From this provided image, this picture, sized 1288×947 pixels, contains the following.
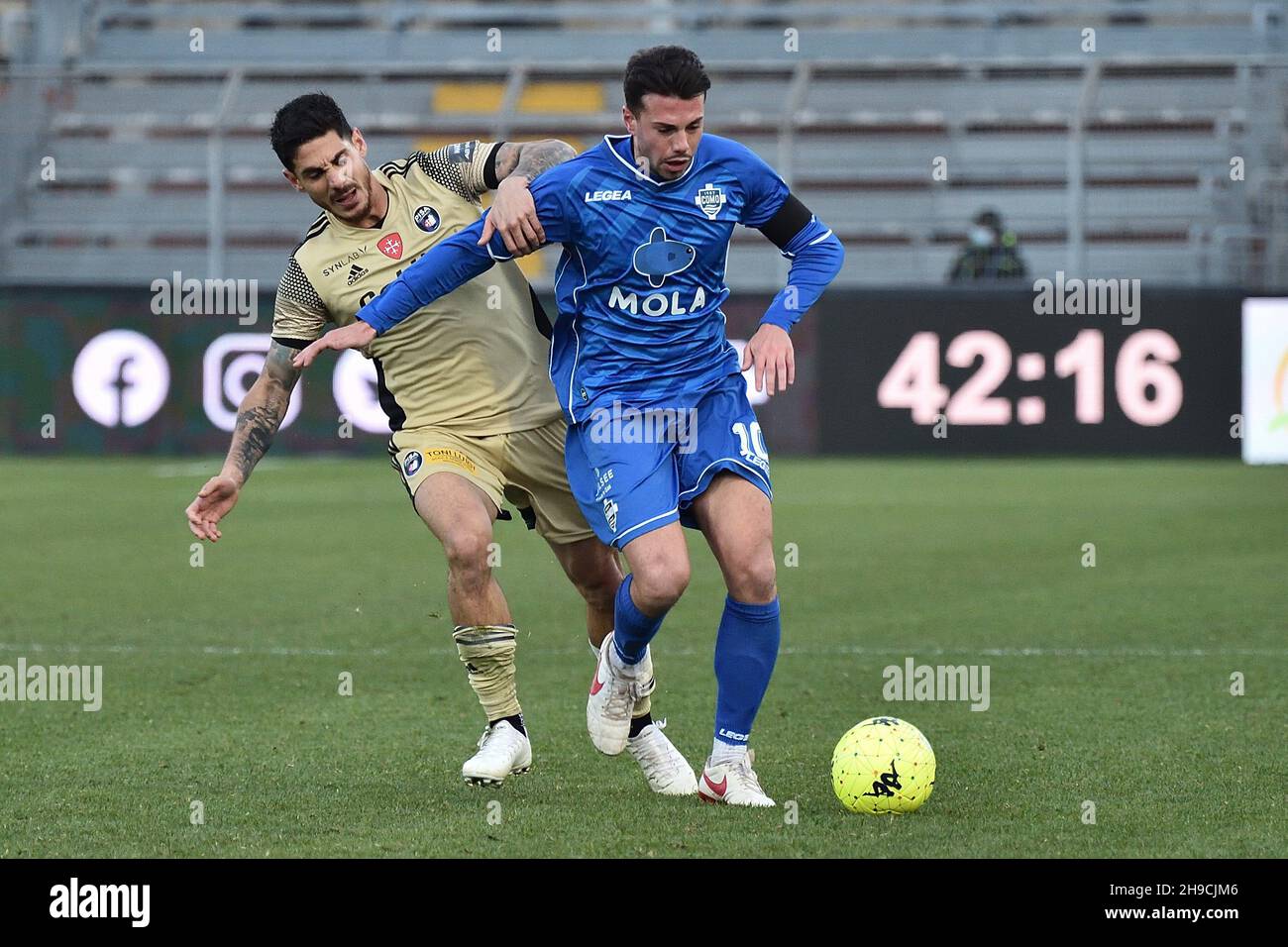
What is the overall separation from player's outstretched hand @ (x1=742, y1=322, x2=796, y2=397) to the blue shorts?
147mm

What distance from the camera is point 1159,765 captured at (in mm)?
5555

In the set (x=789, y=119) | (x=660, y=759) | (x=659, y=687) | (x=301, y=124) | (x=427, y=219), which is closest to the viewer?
(x=660, y=759)

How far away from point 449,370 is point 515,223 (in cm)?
84

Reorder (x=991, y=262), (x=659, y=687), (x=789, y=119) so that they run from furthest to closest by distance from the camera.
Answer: (x=789, y=119) < (x=991, y=262) < (x=659, y=687)

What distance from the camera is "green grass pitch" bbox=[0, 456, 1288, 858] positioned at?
4.80m

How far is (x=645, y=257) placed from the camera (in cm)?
532

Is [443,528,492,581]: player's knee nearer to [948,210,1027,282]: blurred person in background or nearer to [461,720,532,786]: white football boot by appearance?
[461,720,532,786]: white football boot

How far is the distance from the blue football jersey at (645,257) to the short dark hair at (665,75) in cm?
27

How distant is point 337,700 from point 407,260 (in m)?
1.77

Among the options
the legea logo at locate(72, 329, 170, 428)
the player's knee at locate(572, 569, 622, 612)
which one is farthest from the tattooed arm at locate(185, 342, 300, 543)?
the legea logo at locate(72, 329, 170, 428)

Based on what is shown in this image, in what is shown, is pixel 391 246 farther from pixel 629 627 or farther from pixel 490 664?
pixel 629 627

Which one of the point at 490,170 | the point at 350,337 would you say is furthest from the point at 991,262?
the point at 350,337

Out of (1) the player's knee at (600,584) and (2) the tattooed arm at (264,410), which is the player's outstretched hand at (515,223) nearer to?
(2) the tattooed arm at (264,410)

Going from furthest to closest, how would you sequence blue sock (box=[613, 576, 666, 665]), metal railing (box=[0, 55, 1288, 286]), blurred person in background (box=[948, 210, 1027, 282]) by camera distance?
metal railing (box=[0, 55, 1288, 286])
blurred person in background (box=[948, 210, 1027, 282])
blue sock (box=[613, 576, 666, 665])
